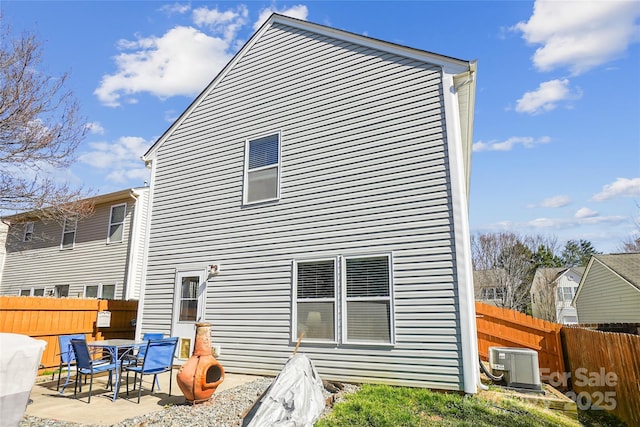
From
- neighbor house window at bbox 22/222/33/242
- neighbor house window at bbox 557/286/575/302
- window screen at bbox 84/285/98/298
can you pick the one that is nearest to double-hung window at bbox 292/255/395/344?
window screen at bbox 84/285/98/298

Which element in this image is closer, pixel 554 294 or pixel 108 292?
pixel 108 292

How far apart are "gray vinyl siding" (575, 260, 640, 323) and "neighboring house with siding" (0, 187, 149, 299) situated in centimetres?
2011

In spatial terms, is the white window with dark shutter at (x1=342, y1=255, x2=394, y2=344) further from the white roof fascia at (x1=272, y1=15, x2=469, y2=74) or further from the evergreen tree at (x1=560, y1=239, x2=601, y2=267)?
the evergreen tree at (x1=560, y1=239, x2=601, y2=267)

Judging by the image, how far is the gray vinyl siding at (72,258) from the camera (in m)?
14.2

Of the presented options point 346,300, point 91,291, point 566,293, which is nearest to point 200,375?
point 346,300

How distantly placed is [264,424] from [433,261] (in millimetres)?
3665

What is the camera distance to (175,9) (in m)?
9.58

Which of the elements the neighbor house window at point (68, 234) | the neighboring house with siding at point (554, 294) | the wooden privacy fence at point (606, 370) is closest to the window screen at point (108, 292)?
the neighbor house window at point (68, 234)

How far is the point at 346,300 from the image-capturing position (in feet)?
22.7

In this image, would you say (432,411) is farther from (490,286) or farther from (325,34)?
(490,286)

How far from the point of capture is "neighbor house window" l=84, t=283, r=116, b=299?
13923 mm

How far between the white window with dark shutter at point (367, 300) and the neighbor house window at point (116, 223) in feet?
35.9

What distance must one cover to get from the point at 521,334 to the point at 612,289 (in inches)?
526

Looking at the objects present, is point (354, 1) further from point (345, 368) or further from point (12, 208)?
point (12, 208)
